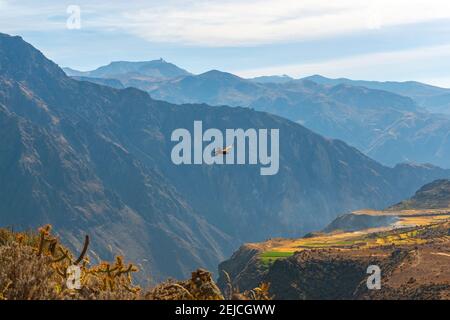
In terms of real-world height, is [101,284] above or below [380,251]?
above

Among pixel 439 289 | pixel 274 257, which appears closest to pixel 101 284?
pixel 439 289

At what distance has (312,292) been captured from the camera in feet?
303

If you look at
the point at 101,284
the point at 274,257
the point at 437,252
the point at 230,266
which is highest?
the point at 101,284

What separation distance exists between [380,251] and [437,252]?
713 inches

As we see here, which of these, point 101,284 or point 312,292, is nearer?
point 101,284

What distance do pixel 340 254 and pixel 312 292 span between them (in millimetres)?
15891

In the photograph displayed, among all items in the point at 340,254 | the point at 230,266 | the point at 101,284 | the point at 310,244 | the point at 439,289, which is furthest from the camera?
the point at 230,266

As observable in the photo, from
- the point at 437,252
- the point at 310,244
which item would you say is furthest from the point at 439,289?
the point at 310,244
